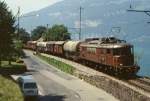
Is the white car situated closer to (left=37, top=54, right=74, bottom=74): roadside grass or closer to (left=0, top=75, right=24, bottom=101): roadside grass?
(left=0, top=75, right=24, bottom=101): roadside grass

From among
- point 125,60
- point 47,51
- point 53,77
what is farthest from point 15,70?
point 47,51

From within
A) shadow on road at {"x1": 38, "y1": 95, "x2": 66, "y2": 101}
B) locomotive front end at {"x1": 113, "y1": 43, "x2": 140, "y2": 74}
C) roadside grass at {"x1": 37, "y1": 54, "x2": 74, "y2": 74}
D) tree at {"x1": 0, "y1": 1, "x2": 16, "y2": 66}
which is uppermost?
tree at {"x1": 0, "y1": 1, "x2": 16, "y2": 66}

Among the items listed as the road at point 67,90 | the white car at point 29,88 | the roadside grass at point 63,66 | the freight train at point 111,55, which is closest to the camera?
the white car at point 29,88

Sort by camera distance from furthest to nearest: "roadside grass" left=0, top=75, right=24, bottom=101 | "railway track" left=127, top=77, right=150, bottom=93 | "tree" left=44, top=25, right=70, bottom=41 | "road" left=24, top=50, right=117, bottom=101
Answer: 1. "tree" left=44, top=25, right=70, bottom=41
2. "road" left=24, top=50, right=117, bottom=101
3. "railway track" left=127, top=77, right=150, bottom=93
4. "roadside grass" left=0, top=75, right=24, bottom=101

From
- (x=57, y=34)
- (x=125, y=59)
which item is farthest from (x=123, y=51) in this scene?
(x=57, y=34)

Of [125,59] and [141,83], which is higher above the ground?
[125,59]

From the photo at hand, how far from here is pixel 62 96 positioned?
44.5m

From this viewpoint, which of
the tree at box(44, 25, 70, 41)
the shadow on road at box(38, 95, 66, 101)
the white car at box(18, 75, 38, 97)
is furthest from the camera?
the tree at box(44, 25, 70, 41)

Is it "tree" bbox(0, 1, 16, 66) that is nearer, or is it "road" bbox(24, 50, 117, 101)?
"road" bbox(24, 50, 117, 101)

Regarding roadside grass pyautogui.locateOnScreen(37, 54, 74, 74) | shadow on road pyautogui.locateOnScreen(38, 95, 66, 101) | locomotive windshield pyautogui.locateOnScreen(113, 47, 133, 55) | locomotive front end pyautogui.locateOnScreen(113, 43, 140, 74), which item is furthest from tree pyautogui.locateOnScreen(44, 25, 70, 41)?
shadow on road pyautogui.locateOnScreen(38, 95, 66, 101)

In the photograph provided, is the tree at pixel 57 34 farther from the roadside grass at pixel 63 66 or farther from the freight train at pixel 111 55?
the freight train at pixel 111 55

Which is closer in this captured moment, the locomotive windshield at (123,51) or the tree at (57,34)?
the locomotive windshield at (123,51)

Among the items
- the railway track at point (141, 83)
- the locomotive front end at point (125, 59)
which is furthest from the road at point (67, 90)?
the locomotive front end at point (125, 59)

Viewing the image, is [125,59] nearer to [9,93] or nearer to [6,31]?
[6,31]
